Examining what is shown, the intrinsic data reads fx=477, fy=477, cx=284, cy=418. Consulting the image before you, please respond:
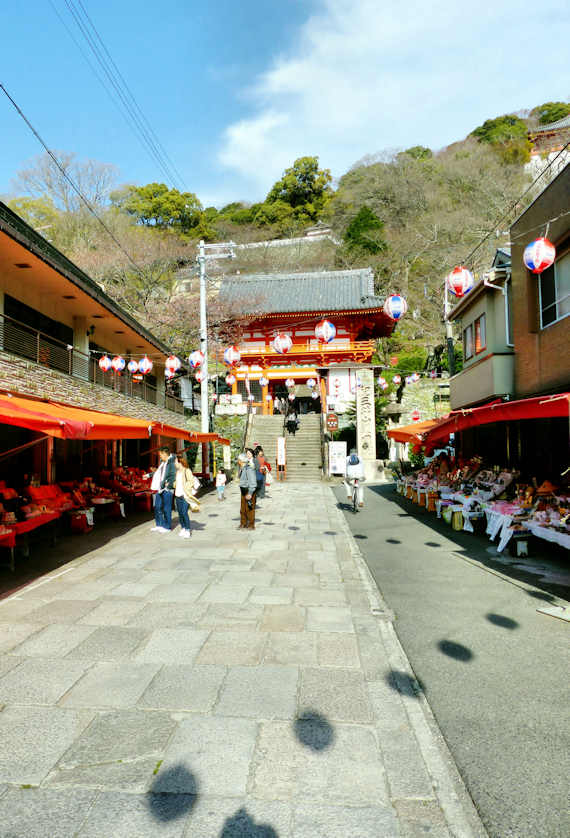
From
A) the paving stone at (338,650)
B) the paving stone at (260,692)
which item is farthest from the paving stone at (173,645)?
the paving stone at (338,650)

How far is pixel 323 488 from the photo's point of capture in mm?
20094

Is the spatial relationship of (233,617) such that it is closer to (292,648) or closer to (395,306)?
(292,648)

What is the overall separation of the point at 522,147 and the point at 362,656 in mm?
50169

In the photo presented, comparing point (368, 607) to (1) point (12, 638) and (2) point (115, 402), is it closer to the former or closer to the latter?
(1) point (12, 638)

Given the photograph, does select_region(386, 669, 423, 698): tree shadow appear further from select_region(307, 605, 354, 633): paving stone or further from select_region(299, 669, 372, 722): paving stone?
select_region(307, 605, 354, 633): paving stone

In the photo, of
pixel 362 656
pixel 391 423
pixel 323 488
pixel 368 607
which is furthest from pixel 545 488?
pixel 391 423

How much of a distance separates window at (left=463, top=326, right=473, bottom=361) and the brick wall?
1185 centimetres

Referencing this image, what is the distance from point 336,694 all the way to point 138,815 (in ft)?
5.20

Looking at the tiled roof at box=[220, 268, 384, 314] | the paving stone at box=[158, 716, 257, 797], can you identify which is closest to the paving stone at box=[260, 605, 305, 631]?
the paving stone at box=[158, 716, 257, 797]

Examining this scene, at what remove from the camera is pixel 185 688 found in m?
3.51

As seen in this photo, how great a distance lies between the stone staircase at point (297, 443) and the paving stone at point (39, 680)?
1876 cm

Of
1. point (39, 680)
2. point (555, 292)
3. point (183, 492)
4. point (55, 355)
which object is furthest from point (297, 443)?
point (39, 680)

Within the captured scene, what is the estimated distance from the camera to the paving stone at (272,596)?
5.55 meters

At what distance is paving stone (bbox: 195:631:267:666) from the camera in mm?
3984
